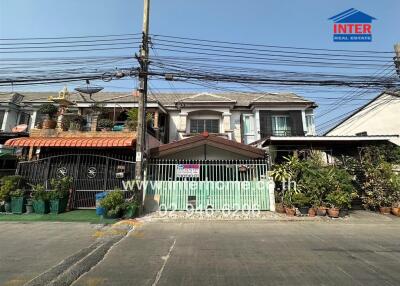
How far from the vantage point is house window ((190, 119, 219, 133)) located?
55.8 feet

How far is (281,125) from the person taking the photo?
16.7 metres

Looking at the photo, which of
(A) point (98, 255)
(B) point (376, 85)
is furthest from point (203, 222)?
(B) point (376, 85)

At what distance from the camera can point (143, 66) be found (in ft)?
35.9

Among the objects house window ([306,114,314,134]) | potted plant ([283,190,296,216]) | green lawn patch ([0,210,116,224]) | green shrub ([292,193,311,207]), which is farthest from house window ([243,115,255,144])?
green lawn patch ([0,210,116,224])

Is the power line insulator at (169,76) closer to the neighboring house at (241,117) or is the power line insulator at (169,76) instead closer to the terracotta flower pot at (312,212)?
the neighboring house at (241,117)

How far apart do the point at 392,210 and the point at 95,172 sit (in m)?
12.8

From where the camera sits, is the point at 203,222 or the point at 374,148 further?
the point at 374,148

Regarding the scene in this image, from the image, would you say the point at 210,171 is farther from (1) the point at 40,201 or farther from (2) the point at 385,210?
(2) the point at 385,210

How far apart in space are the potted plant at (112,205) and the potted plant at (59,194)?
2184mm

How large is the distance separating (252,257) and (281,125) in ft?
41.8

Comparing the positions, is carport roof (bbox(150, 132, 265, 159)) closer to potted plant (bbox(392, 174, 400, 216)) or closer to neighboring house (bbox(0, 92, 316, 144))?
neighboring house (bbox(0, 92, 316, 144))

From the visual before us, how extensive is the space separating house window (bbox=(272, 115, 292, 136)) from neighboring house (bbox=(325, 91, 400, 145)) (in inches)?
241

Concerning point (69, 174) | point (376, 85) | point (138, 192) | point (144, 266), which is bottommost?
point (144, 266)

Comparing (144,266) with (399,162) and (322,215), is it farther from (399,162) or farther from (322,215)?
(399,162)
